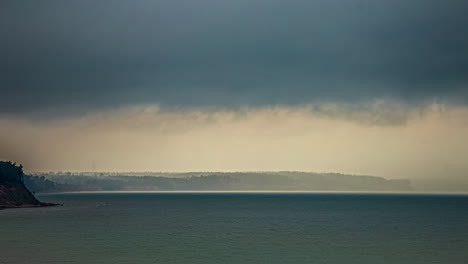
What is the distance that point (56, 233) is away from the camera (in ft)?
427

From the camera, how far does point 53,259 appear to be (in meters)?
86.1

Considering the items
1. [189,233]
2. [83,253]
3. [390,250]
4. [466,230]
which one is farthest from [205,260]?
[466,230]

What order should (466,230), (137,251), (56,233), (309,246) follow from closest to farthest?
1. (137,251)
2. (309,246)
3. (56,233)
4. (466,230)

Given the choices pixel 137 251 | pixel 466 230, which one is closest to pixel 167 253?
pixel 137 251

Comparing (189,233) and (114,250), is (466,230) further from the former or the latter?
(114,250)

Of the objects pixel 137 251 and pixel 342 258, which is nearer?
pixel 342 258

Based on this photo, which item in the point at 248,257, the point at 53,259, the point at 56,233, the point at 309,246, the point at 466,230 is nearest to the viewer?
the point at 53,259

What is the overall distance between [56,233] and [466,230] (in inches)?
4442

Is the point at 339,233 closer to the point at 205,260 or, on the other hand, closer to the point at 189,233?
the point at 189,233

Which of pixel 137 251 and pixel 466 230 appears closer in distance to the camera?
pixel 137 251

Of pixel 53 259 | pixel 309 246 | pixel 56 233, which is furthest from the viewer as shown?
pixel 56 233

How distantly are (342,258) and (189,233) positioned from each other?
55775 millimetres

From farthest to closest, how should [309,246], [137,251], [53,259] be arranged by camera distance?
[309,246] → [137,251] → [53,259]

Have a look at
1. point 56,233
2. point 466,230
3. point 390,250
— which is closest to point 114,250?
point 56,233
